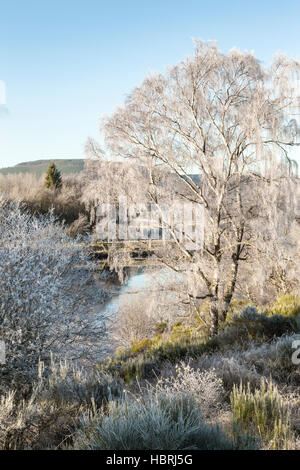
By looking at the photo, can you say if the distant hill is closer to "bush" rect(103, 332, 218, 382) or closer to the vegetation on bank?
"bush" rect(103, 332, 218, 382)

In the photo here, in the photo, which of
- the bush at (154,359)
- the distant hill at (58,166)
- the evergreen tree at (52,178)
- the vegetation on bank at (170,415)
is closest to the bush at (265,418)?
the vegetation on bank at (170,415)

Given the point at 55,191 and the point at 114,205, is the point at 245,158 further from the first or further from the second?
the point at 55,191

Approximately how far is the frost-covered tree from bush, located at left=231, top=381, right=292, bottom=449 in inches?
279

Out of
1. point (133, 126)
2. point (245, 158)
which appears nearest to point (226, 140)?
point (245, 158)

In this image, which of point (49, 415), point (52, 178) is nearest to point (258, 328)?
point (49, 415)

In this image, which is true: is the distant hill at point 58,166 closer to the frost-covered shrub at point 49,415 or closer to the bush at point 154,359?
the bush at point 154,359

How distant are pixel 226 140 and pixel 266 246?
10.6 feet

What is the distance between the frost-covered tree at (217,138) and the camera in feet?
31.5

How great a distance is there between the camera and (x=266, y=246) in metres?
9.60

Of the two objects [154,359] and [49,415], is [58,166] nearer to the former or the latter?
[154,359]

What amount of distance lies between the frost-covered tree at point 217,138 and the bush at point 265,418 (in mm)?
7091

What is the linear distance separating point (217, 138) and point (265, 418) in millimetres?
9001
